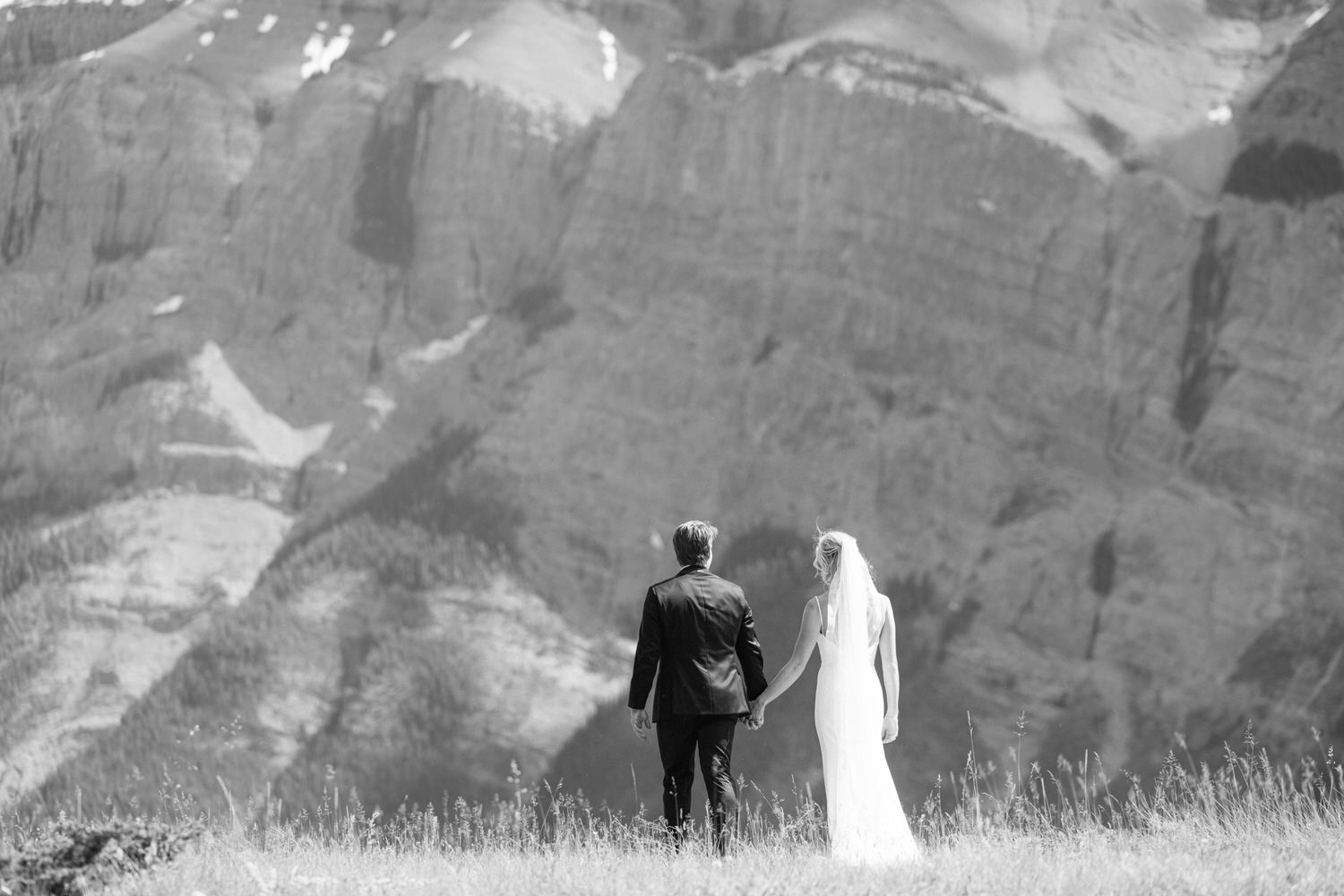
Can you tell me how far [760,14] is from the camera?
388 feet

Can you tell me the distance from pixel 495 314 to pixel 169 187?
22314mm

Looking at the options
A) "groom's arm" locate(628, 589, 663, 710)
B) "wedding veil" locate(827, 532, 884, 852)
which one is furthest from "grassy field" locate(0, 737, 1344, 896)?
"groom's arm" locate(628, 589, 663, 710)

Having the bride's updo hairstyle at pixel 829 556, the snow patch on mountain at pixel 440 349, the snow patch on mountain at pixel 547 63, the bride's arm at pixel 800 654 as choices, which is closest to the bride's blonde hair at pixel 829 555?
the bride's updo hairstyle at pixel 829 556

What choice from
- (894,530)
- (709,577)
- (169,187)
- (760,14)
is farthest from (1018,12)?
(709,577)

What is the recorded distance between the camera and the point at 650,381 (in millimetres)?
103875

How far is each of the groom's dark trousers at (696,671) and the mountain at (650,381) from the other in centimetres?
6685

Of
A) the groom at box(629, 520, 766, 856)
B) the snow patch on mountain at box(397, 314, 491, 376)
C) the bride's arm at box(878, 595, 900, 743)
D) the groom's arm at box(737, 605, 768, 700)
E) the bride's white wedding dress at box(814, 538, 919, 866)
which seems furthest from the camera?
the snow patch on mountain at box(397, 314, 491, 376)

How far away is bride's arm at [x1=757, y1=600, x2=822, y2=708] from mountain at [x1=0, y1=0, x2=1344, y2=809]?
66689 mm

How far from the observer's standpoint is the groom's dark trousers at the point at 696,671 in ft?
51.7

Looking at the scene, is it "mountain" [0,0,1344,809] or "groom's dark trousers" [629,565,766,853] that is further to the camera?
"mountain" [0,0,1344,809]

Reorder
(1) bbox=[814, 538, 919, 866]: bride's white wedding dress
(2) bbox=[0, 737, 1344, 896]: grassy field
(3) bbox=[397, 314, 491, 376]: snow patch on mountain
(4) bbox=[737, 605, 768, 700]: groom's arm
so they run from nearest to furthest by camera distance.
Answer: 1. (2) bbox=[0, 737, 1344, 896]: grassy field
2. (4) bbox=[737, 605, 768, 700]: groom's arm
3. (1) bbox=[814, 538, 919, 866]: bride's white wedding dress
4. (3) bbox=[397, 314, 491, 376]: snow patch on mountain

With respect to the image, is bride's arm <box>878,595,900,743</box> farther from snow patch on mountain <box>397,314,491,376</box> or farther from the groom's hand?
snow patch on mountain <box>397,314,491,376</box>

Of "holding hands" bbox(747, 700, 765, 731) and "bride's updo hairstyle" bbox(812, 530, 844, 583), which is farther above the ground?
"bride's updo hairstyle" bbox(812, 530, 844, 583)

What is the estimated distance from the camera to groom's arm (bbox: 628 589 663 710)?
15641 millimetres
